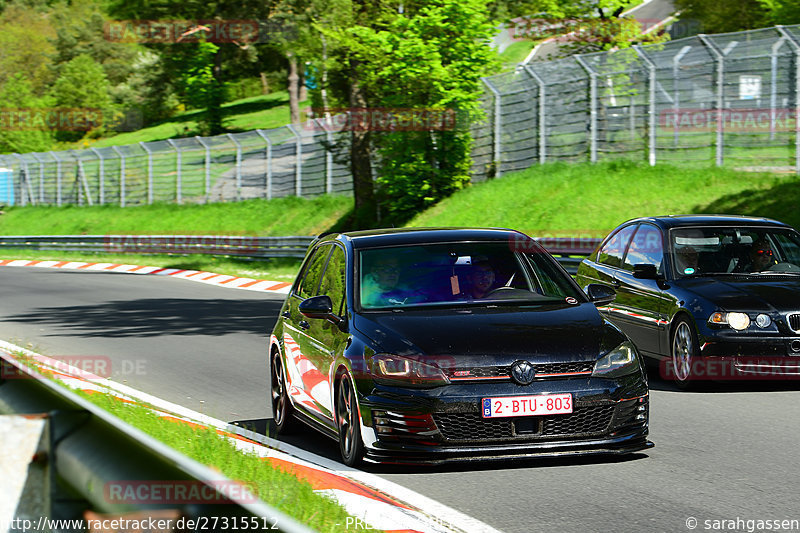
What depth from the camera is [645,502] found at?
632 cm

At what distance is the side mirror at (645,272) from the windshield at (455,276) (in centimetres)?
309

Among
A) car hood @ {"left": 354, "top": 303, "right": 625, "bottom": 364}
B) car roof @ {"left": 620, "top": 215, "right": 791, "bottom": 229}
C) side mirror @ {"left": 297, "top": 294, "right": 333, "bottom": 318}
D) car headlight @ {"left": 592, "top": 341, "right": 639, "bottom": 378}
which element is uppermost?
car roof @ {"left": 620, "top": 215, "right": 791, "bottom": 229}

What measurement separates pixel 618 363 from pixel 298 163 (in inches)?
1535

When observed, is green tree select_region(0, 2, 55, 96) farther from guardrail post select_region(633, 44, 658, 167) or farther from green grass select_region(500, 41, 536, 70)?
guardrail post select_region(633, 44, 658, 167)

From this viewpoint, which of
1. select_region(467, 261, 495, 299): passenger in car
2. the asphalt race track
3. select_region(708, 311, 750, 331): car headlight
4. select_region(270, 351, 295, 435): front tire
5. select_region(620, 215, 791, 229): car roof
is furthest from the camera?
select_region(620, 215, 791, 229): car roof

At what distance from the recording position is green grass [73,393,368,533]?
5.84 meters

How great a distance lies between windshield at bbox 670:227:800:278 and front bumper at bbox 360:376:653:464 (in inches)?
183

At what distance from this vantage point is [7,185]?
Result: 221 feet

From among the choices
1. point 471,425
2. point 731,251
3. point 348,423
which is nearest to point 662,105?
point 731,251

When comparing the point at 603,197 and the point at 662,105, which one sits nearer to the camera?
the point at 662,105

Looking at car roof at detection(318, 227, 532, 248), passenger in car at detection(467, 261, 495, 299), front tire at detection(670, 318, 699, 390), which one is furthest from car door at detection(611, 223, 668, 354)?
passenger in car at detection(467, 261, 495, 299)

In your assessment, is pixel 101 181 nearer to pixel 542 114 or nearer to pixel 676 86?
pixel 542 114

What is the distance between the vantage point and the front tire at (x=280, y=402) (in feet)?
29.5

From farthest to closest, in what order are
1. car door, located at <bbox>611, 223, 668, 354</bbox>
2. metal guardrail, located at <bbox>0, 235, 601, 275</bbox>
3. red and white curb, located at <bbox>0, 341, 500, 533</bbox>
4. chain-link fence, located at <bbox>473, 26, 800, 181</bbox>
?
chain-link fence, located at <bbox>473, 26, 800, 181</bbox> → metal guardrail, located at <bbox>0, 235, 601, 275</bbox> → car door, located at <bbox>611, 223, 668, 354</bbox> → red and white curb, located at <bbox>0, 341, 500, 533</bbox>
